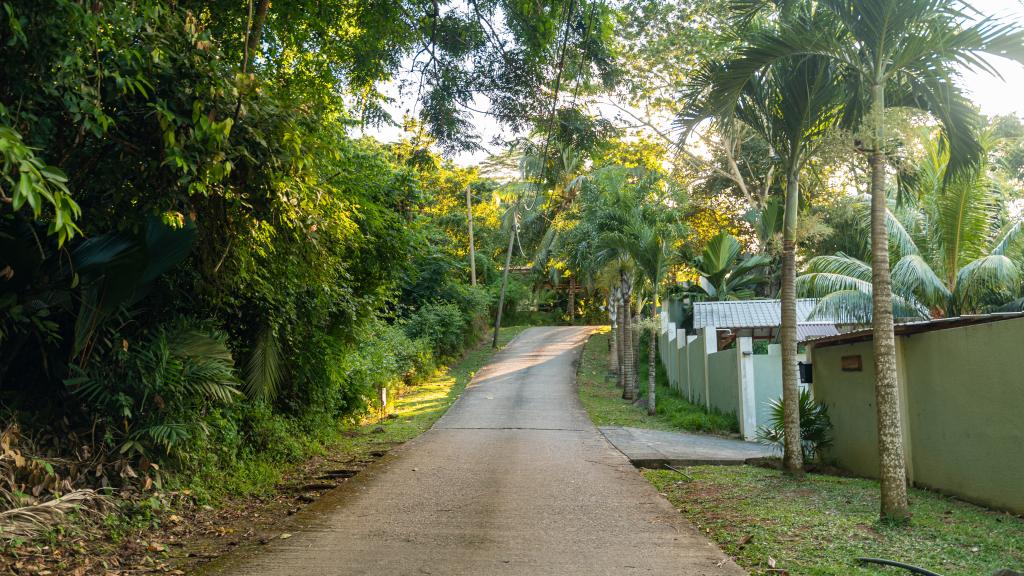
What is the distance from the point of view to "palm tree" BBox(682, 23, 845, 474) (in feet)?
29.7

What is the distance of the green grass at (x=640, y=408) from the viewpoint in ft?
57.5

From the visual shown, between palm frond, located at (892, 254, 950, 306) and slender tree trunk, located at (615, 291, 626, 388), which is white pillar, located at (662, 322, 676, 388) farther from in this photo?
palm frond, located at (892, 254, 950, 306)

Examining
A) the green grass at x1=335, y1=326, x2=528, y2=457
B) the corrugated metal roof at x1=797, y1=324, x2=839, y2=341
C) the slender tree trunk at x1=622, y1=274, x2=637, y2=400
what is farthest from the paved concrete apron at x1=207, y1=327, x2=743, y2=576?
the corrugated metal roof at x1=797, y1=324, x2=839, y2=341

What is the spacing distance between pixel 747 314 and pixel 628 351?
388 centimetres

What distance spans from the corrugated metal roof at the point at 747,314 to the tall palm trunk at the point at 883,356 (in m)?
15.1

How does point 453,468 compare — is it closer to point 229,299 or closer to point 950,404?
point 229,299

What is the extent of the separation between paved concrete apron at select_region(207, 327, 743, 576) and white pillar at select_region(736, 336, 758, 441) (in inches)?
131

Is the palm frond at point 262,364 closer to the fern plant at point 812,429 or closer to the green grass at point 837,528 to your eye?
the green grass at point 837,528

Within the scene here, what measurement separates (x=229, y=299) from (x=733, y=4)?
6622mm

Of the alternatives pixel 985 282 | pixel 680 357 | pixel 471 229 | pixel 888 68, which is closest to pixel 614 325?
pixel 680 357

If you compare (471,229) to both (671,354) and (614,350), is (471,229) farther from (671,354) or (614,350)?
(671,354)

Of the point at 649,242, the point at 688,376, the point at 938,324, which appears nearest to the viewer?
the point at 938,324

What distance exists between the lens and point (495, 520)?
757cm

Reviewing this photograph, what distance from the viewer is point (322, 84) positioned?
10305 millimetres
